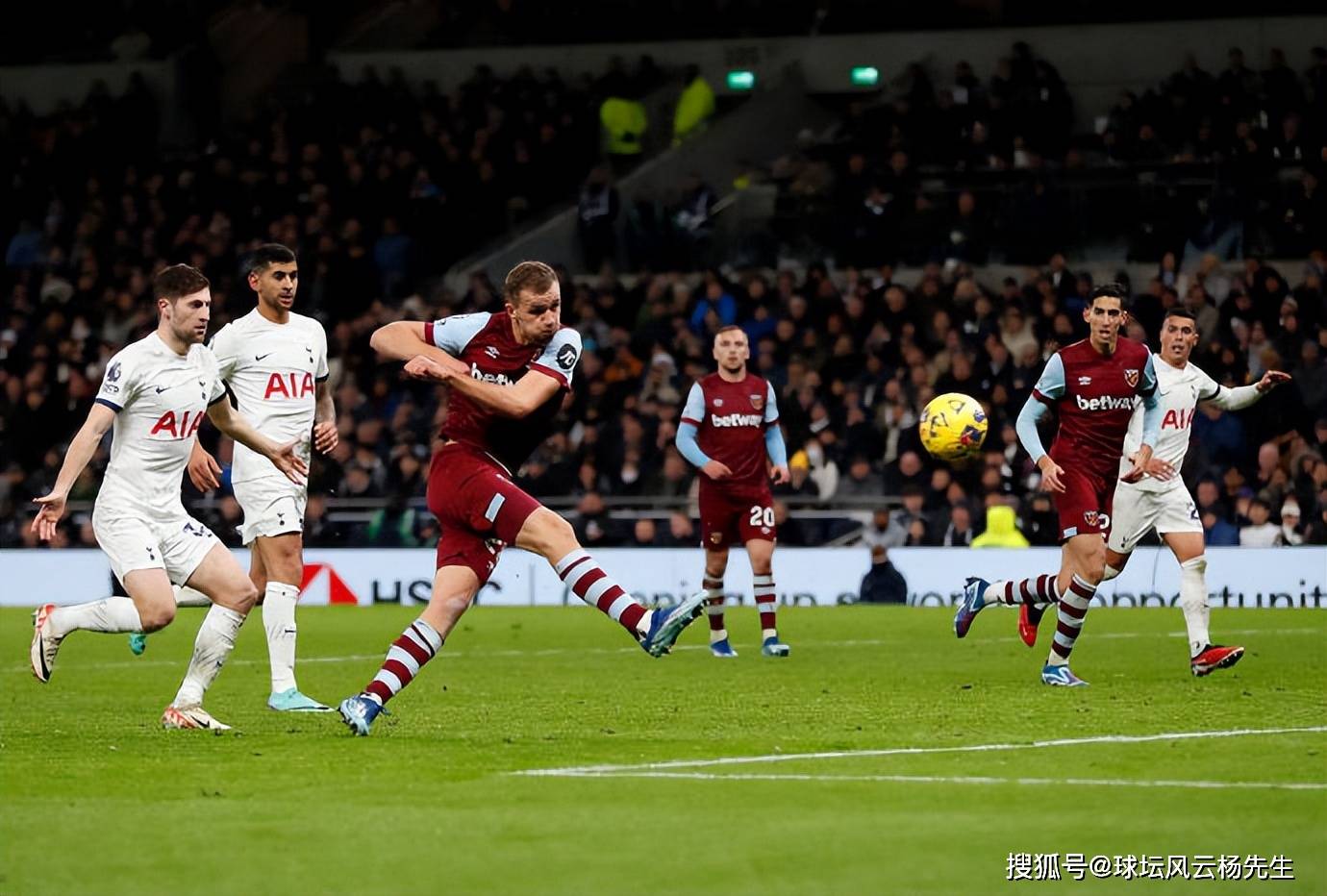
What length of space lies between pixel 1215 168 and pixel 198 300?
60.6 feet

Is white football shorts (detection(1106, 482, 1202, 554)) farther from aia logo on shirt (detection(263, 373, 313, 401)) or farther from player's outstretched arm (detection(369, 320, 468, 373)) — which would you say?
player's outstretched arm (detection(369, 320, 468, 373))

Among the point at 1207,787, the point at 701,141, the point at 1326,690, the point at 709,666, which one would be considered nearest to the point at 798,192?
the point at 701,141

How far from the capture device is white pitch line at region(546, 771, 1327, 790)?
8.55m

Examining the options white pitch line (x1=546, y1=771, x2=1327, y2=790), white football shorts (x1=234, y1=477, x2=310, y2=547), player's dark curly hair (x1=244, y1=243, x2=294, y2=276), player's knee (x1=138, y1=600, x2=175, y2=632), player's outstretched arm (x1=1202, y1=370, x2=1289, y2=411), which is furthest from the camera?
player's outstretched arm (x1=1202, y1=370, x2=1289, y2=411)

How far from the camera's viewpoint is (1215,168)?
27.2 m

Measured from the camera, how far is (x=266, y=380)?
1295cm

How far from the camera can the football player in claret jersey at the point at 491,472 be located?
10469mm

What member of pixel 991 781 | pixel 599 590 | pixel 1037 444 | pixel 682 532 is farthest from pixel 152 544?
pixel 682 532

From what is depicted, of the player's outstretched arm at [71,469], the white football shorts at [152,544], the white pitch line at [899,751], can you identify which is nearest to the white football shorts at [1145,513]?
the white pitch line at [899,751]

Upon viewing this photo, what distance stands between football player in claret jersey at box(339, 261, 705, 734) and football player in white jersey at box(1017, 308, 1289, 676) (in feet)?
16.8

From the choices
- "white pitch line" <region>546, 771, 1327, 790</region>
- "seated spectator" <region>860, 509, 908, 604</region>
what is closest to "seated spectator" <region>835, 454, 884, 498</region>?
"seated spectator" <region>860, 509, 908, 604</region>

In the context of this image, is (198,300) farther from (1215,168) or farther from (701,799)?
(1215,168)

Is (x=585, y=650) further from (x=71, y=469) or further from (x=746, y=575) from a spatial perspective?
(x=71, y=469)

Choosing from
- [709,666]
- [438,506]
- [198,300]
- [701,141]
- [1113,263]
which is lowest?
[709,666]
